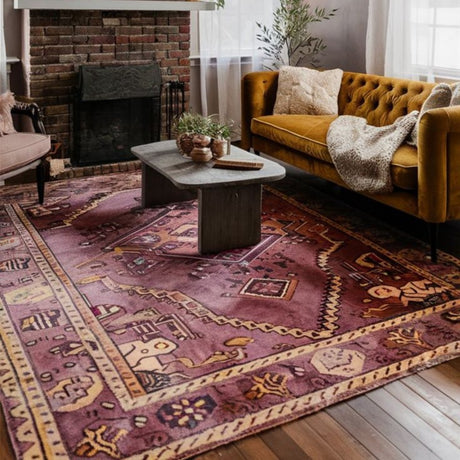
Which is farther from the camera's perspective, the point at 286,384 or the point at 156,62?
the point at 156,62

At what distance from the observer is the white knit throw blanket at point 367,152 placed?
11.4ft

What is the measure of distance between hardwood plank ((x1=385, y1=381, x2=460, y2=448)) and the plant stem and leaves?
3.97 m

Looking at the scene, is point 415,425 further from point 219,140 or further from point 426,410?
point 219,140

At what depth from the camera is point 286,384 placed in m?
2.22

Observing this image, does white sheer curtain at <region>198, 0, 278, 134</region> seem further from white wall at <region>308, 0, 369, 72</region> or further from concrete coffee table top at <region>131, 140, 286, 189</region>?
concrete coffee table top at <region>131, 140, 286, 189</region>

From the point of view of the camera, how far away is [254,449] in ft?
6.25

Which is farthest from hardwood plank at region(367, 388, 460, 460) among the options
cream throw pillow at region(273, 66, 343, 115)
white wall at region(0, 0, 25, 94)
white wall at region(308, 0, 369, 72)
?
white wall at region(308, 0, 369, 72)

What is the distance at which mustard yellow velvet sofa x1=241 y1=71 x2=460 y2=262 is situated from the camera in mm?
3148

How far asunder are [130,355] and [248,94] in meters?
2.90

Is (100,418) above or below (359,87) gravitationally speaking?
below

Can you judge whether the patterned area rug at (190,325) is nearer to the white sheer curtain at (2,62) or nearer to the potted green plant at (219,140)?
the potted green plant at (219,140)

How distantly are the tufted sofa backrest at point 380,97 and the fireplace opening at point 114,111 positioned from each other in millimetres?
1485

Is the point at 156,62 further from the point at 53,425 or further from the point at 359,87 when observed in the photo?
the point at 53,425

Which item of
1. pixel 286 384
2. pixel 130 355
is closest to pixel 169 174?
pixel 130 355
